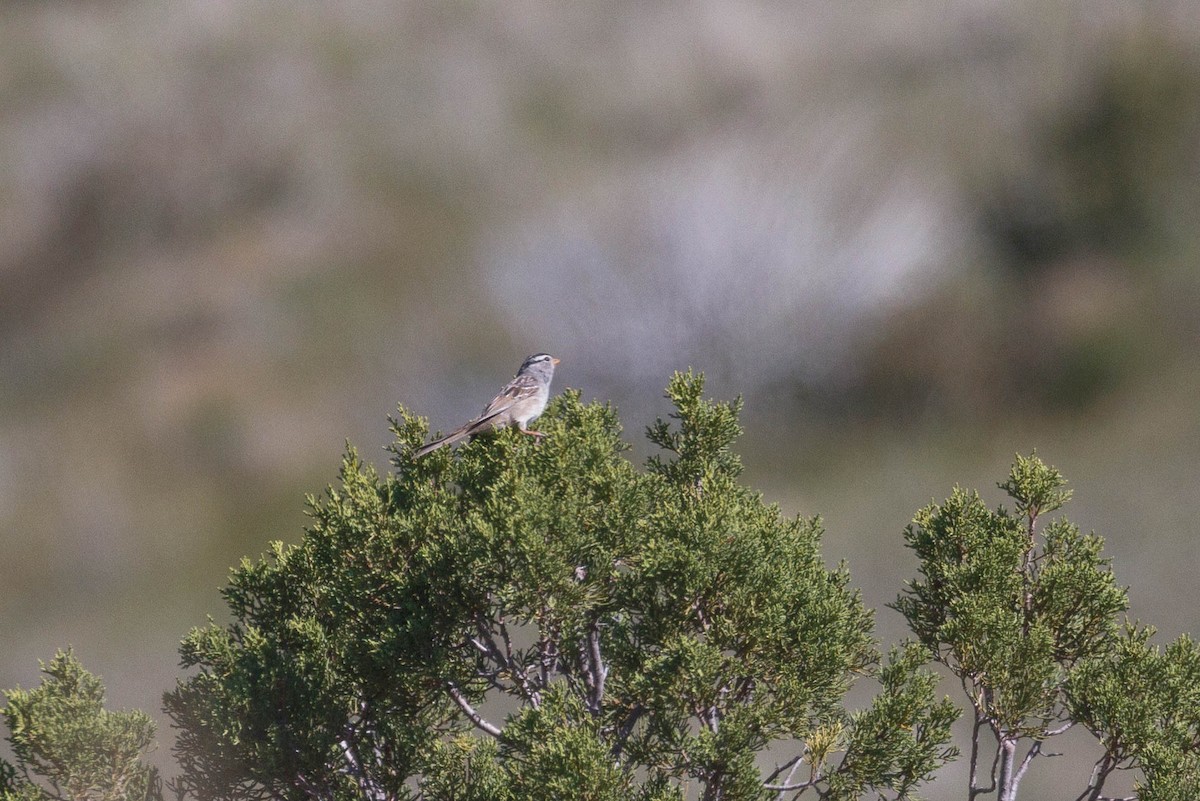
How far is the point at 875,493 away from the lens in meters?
20.2

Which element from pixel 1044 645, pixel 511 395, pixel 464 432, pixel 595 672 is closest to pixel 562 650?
pixel 595 672

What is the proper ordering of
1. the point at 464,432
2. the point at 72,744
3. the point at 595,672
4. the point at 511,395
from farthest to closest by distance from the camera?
the point at 511,395, the point at 464,432, the point at 72,744, the point at 595,672

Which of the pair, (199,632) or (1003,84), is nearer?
(199,632)

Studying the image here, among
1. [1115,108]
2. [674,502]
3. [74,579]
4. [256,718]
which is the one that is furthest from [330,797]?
[1115,108]

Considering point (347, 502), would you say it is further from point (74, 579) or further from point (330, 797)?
point (74, 579)

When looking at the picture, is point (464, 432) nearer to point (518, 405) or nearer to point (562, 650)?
point (518, 405)

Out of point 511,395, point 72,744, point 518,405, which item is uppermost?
point 511,395

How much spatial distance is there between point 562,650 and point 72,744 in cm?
226

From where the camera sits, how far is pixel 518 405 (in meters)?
6.90

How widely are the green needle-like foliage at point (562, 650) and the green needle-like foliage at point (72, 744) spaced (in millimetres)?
256

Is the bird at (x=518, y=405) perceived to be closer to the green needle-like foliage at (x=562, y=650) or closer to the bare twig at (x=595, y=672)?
the green needle-like foliage at (x=562, y=650)

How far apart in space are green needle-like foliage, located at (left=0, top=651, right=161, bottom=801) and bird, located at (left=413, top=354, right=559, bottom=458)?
182 centimetres

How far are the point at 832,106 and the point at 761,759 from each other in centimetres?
2057

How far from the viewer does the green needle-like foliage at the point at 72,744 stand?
504 centimetres
